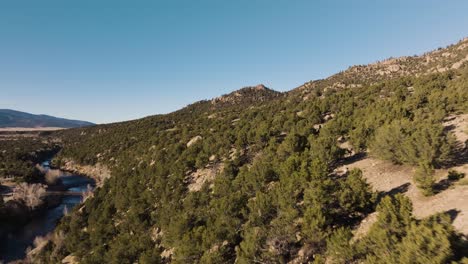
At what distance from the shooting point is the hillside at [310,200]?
36.7 ft

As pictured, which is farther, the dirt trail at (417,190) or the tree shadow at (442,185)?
the tree shadow at (442,185)

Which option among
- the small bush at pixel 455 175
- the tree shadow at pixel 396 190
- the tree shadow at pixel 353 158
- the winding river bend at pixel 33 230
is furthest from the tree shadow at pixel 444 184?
the winding river bend at pixel 33 230

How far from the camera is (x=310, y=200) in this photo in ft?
52.5

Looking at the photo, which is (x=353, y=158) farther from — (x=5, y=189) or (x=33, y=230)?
(x=5, y=189)

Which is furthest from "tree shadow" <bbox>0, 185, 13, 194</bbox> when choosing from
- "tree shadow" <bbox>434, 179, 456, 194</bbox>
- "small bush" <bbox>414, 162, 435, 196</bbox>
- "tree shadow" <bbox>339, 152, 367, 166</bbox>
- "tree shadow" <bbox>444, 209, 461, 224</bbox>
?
"tree shadow" <bbox>444, 209, 461, 224</bbox>

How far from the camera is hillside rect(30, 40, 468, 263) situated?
1119cm

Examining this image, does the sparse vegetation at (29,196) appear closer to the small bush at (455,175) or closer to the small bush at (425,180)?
the small bush at (425,180)

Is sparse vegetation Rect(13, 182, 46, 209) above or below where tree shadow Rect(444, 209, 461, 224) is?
below

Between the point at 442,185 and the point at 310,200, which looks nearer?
the point at 442,185

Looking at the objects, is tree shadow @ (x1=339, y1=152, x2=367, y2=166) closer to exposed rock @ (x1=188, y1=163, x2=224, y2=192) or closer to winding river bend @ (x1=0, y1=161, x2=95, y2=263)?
exposed rock @ (x1=188, y1=163, x2=224, y2=192)

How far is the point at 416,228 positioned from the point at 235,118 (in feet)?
204

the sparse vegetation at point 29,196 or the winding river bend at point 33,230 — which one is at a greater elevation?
the sparse vegetation at point 29,196

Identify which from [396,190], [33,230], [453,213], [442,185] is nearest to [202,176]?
[396,190]

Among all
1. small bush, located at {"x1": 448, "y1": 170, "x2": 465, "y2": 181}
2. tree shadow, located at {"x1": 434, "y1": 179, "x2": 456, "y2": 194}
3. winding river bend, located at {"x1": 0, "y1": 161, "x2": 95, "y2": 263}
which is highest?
small bush, located at {"x1": 448, "y1": 170, "x2": 465, "y2": 181}
